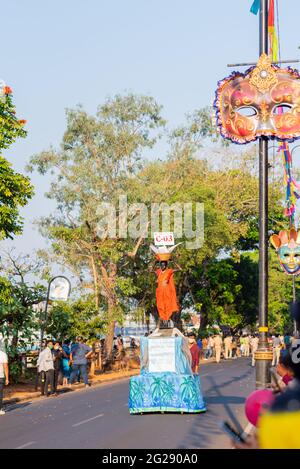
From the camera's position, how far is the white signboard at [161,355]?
2017 cm

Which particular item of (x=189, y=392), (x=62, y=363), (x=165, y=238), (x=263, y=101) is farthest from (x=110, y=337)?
(x=263, y=101)

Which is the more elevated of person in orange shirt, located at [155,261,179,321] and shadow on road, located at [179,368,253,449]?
person in orange shirt, located at [155,261,179,321]

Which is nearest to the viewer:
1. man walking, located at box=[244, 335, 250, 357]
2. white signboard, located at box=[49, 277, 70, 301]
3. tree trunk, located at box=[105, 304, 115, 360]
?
white signboard, located at box=[49, 277, 70, 301]

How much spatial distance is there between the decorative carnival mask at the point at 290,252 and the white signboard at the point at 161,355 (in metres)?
11.3

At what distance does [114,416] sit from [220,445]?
6.45 m

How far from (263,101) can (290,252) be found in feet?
52.0

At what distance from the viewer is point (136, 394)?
1994 cm

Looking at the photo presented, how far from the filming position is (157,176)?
4828 centimetres

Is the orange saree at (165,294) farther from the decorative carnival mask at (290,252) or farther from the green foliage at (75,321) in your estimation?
the green foliage at (75,321)

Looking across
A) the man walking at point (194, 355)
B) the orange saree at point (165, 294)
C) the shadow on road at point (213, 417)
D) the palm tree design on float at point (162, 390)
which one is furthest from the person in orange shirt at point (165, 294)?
the palm tree design on float at point (162, 390)

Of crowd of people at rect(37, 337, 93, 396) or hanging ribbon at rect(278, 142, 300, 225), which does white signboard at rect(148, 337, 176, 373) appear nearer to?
crowd of people at rect(37, 337, 93, 396)

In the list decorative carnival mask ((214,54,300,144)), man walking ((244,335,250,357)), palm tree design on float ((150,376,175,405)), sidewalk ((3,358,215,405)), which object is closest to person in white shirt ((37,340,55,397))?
sidewalk ((3,358,215,405))

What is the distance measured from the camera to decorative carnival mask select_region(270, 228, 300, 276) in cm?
3072

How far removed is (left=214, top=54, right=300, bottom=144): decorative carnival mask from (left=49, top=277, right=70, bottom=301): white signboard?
1719 cm
